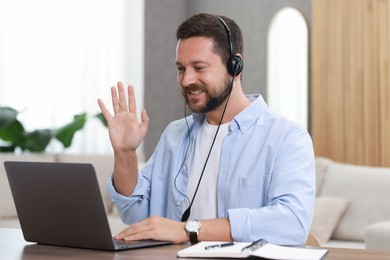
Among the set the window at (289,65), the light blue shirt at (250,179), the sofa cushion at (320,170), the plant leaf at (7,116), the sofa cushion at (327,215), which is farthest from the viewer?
the window at (289,65)

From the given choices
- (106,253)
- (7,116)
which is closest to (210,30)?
(106,253)

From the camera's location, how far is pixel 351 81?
4902 millimetres

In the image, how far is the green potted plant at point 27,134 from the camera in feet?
16.2

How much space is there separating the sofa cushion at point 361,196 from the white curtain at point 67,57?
2.07 m

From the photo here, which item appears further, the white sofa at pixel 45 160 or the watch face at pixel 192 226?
the white sofa at pixel 45 160

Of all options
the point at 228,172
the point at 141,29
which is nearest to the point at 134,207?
the point at 228,172

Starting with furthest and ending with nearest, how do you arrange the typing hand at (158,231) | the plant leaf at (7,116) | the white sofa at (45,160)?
the plant leaf at (7,116), the white sofa at (45,160), the typing hand at (158,231)

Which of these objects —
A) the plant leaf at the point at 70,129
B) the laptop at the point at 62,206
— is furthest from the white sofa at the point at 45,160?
the laptop at the point at 62,206

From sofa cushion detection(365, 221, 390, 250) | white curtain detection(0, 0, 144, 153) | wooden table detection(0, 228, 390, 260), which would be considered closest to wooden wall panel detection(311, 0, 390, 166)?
sofa cushion detection(365, 221, 390, 250)

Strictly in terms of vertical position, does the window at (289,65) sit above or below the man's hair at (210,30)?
below

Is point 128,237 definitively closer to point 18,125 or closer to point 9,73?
point 18,125

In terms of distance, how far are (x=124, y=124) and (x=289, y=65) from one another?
359 centimetres

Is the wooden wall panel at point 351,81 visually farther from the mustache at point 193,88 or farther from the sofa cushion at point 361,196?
the mustache at point 193,88

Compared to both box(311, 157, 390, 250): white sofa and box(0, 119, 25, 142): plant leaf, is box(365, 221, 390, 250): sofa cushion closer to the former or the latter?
box(311, 157, 390, 250): white sofa
